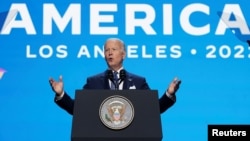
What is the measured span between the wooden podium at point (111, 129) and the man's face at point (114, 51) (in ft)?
2.05

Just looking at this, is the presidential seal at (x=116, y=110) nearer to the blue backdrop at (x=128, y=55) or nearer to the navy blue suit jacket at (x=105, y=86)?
the navy blue suit jacket at (x=105, y=86)

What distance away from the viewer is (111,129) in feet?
8.53

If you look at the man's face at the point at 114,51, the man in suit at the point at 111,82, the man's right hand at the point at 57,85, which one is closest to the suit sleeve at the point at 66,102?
the man in suit at the point at 111,82

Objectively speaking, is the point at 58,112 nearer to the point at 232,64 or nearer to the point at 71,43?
the point at 71,43

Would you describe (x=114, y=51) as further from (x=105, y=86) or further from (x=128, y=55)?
(x=128, y=55)

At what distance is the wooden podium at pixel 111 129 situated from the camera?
2.57 m

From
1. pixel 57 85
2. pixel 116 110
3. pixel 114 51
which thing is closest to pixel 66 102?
pixel 57 85

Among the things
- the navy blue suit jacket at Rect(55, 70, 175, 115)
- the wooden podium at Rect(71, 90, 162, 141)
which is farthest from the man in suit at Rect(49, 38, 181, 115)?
the wooden podium at Rect(71, 90, 162, 141)

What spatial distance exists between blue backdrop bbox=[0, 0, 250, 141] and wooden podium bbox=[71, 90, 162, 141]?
66.3 inches

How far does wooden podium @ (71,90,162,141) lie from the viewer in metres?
2.57

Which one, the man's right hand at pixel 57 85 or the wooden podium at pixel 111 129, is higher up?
the man's right hand at pixel 57 85

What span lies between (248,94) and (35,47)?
158 cm

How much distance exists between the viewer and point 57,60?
14.2 feet

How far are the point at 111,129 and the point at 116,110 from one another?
9 cm
